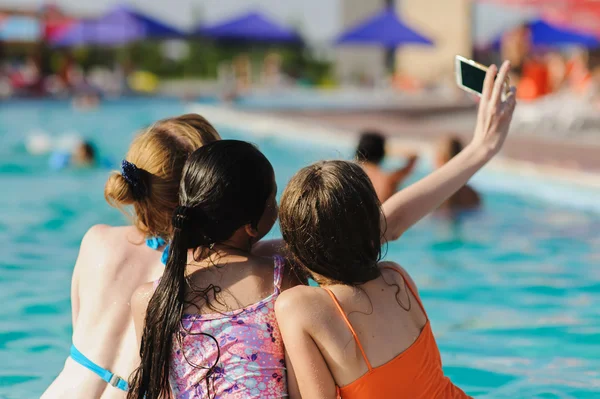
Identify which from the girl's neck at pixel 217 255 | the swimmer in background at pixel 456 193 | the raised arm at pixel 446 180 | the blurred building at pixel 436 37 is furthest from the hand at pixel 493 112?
the blurred building at pixel 436 37

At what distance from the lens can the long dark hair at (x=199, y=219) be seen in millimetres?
1976

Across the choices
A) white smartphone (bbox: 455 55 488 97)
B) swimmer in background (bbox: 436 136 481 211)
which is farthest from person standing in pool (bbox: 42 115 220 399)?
swimmer in background (bbox: 436 136 481 211)

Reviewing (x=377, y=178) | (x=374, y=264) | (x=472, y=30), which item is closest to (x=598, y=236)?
(x=377, y=178)

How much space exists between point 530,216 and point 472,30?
13.1m

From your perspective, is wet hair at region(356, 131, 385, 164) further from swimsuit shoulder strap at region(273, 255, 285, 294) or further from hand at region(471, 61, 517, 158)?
swimsuit shoulder strap at region(273, 255, 285, 294)

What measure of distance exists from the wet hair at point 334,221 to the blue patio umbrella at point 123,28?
26391 millimetres

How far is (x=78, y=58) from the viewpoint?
111 feet

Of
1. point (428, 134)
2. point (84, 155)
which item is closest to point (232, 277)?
point (84, 155)

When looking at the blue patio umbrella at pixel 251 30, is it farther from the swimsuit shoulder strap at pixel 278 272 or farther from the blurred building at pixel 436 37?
the swimsuit shoulder strap at pixel 278 272

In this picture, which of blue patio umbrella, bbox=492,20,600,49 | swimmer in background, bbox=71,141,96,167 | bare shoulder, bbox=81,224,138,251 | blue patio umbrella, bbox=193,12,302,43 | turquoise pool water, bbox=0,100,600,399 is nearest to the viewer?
bare shoulder, bbox=81,224,138,251

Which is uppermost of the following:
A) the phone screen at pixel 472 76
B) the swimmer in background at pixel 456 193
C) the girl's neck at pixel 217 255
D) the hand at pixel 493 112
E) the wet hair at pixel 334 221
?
the phone screen at pixel 472 76

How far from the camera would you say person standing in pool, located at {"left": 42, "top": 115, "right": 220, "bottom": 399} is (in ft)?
8.02

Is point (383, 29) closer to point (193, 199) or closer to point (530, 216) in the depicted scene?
point (530, 216)

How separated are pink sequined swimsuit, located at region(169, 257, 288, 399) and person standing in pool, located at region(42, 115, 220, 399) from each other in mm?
417
